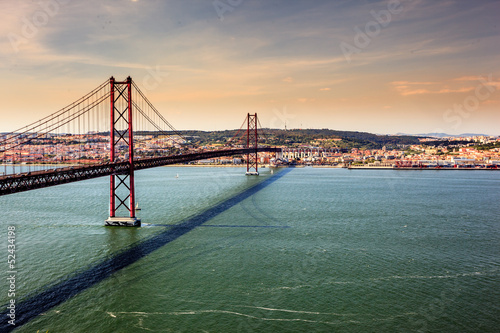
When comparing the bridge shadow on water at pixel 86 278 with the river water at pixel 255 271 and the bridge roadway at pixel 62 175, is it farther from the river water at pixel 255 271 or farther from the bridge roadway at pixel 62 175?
the bridge roadway at pixel 62 175

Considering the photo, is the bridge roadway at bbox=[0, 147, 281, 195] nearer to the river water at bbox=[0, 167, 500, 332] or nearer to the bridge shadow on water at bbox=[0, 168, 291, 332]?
the river water at bbox=[0, 167, 500, 332]

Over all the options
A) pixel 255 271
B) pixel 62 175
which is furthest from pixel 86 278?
pixel 255 271

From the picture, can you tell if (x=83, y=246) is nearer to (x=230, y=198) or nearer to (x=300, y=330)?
(x=300, y=330)

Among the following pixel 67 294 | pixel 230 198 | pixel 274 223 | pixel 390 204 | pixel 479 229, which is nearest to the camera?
pixel 67 294

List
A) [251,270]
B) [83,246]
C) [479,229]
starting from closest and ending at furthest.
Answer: [251,270] < [83,246] < [479,229]

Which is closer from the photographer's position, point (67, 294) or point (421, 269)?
point (67, 294)

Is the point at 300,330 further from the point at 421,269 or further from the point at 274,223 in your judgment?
the point at 274,223

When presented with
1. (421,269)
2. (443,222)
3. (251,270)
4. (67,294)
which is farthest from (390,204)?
(67,294)

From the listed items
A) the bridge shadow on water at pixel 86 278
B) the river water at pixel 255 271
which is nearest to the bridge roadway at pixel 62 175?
the river water at pixel 255 271

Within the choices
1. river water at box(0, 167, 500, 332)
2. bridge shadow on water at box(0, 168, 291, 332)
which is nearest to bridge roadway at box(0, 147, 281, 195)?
river water at box(0, 167, 500, 332)
